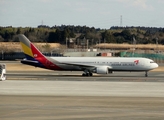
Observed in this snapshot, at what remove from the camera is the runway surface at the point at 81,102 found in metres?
26.8

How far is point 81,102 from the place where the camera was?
32812 millimetres

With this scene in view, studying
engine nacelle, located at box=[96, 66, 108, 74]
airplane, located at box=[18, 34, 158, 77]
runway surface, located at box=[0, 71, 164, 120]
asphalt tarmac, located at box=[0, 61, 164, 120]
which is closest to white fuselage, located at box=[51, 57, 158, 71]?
airplane, located at box=[18, 34, 158, 77]

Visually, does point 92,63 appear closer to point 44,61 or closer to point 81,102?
point 44,61

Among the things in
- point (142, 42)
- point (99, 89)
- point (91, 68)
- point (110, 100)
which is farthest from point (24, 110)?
point (142, 42)

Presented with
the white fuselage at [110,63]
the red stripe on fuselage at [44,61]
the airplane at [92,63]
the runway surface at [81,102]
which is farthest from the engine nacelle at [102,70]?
the runway surface at [81,102]

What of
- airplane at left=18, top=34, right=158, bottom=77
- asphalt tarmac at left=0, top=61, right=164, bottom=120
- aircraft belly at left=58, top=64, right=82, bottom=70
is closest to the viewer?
asphalt tarmac at left=0, top=61, right=164, bottom=120

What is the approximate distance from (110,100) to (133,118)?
27.2 ft

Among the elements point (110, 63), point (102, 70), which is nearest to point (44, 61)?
point (102, 70)

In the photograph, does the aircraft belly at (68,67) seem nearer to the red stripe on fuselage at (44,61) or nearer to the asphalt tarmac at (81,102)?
the red stripe on fuselage at (44,61)

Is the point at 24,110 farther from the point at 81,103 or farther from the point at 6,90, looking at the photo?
the point at 6,90

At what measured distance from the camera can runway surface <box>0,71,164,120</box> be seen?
26.8 m

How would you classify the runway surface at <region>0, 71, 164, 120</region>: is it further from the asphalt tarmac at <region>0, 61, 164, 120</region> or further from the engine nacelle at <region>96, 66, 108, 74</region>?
the engine nacelle at <region>96, 66, 108, 74</region>

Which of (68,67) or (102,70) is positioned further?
(68,67)

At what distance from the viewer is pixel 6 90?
4016 cm
